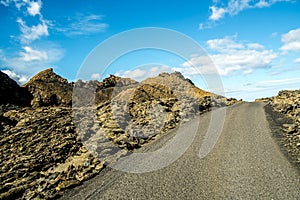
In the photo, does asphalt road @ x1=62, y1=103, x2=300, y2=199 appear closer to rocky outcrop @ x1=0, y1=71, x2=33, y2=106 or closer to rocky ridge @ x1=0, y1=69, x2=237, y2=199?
rocky ridge @ x1=0, y1=69, x2=237, y2=199

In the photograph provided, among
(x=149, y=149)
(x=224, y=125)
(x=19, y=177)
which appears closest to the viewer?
(x=19, y=177)

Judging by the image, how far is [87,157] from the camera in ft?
43.5

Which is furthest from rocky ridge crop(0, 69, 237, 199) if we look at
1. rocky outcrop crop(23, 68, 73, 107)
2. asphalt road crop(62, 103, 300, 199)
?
asphalt road crop(62, 103, 300, 199)

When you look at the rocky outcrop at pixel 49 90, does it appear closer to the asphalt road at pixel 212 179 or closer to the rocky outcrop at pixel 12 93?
the rocky outcrop at pixel 12 93

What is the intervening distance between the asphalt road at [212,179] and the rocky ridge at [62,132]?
5.96 ft

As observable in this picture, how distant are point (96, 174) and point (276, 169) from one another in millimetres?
7249

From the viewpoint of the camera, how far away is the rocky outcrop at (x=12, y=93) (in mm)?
23656

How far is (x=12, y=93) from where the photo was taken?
24734mm

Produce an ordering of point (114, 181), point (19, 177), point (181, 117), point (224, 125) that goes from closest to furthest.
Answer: point (114, 181) < point (19, 177) < point (224, 125) < point (181, 117)

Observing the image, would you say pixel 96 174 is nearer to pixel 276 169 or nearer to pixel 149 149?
pixel 149 149

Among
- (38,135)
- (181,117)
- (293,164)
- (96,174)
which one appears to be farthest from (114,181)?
(181,117)

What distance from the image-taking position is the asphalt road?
837 centimetres

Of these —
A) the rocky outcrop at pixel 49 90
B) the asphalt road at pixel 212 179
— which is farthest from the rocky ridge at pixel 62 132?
the asphalt road at pixel 212 179

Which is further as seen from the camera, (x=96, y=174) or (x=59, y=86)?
(x=59, y=86)
